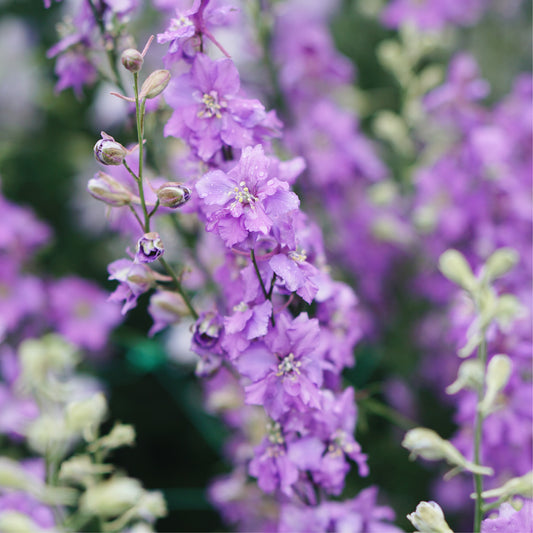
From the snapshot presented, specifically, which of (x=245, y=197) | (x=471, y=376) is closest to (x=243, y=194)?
(x=245, y=197)

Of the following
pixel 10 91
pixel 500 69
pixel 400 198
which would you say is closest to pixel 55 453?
pixel 400 198

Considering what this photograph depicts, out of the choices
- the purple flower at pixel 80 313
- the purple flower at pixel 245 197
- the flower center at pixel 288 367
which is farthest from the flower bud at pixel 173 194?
the purple flower at pixel 80 313

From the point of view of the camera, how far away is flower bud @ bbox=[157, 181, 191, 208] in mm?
453

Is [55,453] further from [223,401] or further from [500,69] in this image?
[500,69]

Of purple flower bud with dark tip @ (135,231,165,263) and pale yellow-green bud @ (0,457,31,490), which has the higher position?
purple flower bud with dark tip @ (135,231,165,263)

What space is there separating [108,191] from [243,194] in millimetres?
114

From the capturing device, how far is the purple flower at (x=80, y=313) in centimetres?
94

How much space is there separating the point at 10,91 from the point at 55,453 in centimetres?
90

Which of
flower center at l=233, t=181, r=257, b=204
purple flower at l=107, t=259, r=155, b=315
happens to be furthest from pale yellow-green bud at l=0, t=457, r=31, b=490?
flower center at l=233, t=181, r=257, b=204

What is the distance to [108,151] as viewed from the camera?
0.44 metres

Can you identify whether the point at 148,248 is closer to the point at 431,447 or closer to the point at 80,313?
the point at 431,447

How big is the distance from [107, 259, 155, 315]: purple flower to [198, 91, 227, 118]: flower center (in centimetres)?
12

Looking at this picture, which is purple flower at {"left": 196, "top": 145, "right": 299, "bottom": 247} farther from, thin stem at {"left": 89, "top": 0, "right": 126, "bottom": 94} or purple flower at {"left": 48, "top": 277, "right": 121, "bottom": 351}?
purple flower at {"left": 48, "top": 277, "right": 121, "bottom": 351}

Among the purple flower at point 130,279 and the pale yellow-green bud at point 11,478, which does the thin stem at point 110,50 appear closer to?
the purple flower at point 130,279
